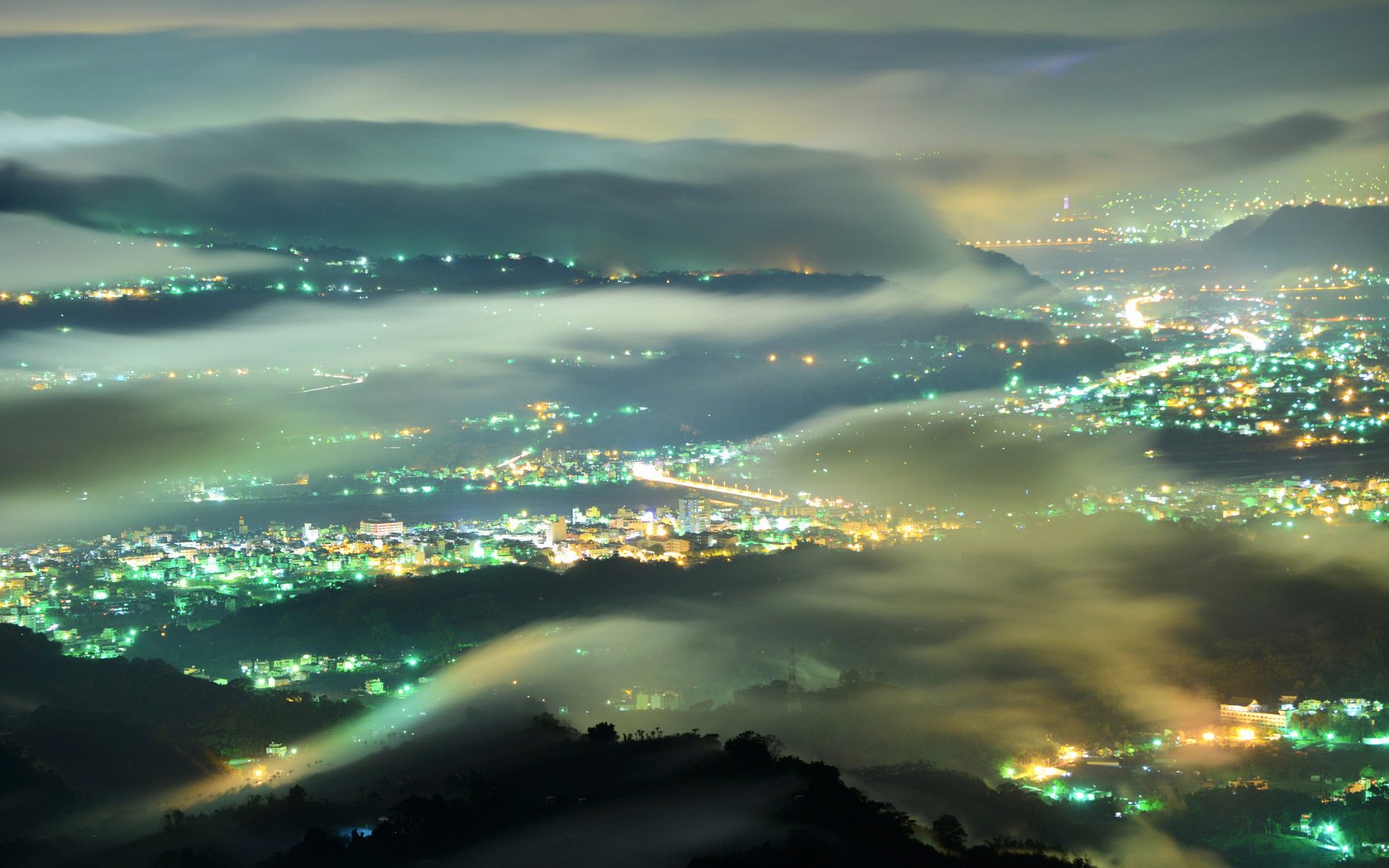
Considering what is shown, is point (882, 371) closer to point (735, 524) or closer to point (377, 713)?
point (735, 524)

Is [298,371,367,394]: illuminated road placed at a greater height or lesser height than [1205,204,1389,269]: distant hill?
lesser

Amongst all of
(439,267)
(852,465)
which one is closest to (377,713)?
(852,465)

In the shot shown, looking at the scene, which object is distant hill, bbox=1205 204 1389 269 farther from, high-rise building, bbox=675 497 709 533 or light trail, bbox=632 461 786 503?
high-rise building, bbox=675 497 709 533

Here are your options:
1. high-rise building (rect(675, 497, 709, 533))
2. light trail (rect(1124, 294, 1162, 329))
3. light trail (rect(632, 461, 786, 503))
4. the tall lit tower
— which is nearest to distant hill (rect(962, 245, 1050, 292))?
light trail (rect(1124, 294, 1162, 329))

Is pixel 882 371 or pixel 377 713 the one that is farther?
pixel 882 371

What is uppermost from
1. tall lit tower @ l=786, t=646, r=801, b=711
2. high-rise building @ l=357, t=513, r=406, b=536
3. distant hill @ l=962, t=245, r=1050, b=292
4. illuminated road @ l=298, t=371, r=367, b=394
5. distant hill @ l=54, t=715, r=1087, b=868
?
distant hill @ l=962, t=245, r=1050, b=292

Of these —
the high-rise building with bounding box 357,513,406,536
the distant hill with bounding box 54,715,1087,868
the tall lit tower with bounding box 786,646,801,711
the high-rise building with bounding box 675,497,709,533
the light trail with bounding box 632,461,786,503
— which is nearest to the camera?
the distant hill with bounding box 54,715,1087,868
